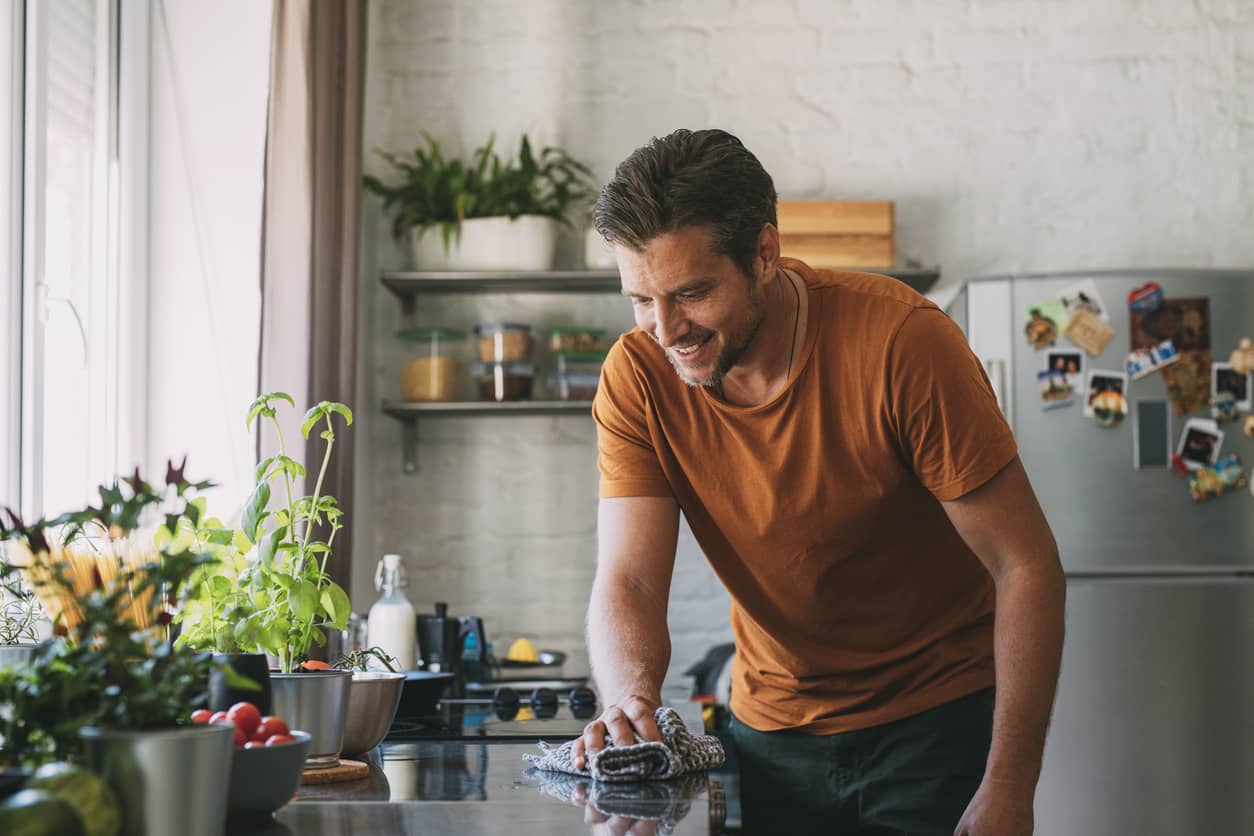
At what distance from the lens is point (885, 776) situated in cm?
166

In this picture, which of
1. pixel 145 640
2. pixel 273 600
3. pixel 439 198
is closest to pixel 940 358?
pixel 273 600

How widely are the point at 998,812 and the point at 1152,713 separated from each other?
5.15 feet

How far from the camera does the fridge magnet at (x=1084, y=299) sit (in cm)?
297

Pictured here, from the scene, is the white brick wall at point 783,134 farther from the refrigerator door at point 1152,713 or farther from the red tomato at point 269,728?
the red tomato at point 269,728

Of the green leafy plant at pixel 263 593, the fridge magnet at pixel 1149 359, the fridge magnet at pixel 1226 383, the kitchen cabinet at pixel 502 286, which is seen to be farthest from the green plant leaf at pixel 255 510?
the fridge magnet at pixel 1226 383

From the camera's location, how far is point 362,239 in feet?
11.4

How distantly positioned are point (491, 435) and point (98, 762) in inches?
106

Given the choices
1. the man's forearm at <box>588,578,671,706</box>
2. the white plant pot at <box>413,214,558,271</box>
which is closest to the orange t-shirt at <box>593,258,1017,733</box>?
the man's forearm at <box>588,578,671,706</box>

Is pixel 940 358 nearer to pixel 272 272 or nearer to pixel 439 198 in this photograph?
pixel 272 272

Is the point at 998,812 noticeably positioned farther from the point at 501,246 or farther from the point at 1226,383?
the point at 501,246

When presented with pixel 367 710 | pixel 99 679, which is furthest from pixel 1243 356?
pixel 99 679

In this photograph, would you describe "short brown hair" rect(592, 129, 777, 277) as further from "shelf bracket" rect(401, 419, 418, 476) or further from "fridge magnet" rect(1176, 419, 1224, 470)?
"shelf bracket" rect(401, 419, 418, 476)

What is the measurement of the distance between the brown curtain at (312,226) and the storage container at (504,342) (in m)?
0.48

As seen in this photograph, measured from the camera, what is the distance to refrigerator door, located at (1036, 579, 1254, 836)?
110 inches
